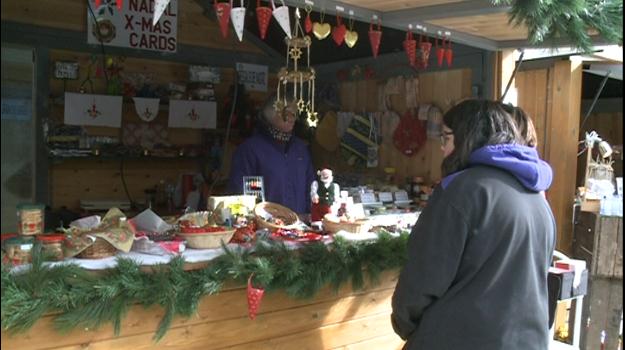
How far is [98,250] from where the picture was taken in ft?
7.07

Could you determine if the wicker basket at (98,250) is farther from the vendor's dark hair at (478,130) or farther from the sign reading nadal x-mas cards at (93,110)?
the sign reading nadal x-mas cards at (93,110)

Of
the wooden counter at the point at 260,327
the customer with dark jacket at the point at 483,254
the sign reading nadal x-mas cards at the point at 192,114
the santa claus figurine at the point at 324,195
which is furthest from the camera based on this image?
the sign reading nadal x-mas cards at the point at 192,114

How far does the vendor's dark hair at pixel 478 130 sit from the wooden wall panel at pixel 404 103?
2.88 metres

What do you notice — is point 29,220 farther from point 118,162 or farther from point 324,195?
point 118,162

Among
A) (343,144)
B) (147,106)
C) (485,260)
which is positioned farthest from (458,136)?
(147,106)

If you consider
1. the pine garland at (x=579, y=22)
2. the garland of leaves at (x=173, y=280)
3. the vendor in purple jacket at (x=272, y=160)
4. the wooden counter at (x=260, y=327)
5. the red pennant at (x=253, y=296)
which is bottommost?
the wooden counter at (x=260, y=327)

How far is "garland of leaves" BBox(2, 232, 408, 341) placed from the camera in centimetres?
187

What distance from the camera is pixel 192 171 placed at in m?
6.09

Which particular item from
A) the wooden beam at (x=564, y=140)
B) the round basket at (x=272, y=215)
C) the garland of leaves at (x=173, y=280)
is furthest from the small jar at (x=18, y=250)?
the wooden beam at (x=564, y=140)

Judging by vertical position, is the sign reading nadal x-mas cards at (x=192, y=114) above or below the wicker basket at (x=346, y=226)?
above

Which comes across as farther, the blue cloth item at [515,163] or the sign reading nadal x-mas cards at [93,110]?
the sign reading nadal x-mas cards at [93,110]

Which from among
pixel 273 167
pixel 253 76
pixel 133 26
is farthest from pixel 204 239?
pixel 253 76

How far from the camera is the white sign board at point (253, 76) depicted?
20.6ft

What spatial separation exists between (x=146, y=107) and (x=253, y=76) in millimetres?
1323
